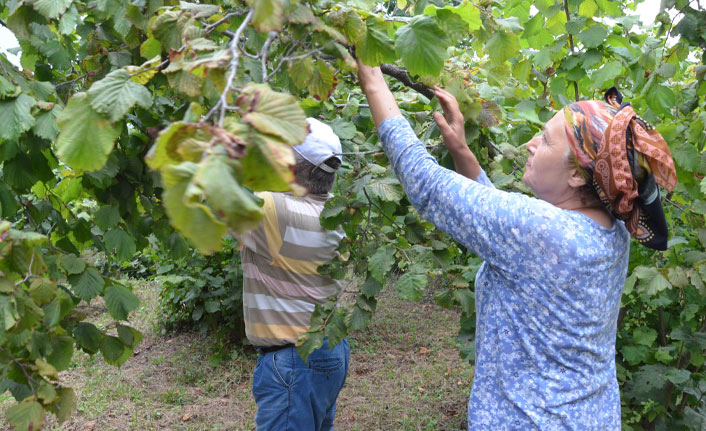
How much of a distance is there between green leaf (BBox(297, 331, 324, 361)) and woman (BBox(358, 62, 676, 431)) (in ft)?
1.94

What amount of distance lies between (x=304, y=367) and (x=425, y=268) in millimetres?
684

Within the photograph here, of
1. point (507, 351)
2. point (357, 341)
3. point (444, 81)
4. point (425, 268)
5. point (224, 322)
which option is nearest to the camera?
point (507, 351)

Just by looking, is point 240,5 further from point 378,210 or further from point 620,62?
point 620,62

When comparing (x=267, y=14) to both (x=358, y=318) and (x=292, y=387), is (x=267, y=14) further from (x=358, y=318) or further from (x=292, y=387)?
(x=292, y=387)

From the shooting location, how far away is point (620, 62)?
307 cm

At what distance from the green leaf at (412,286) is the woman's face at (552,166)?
591 mm

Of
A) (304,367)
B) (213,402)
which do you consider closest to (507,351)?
(304,367)

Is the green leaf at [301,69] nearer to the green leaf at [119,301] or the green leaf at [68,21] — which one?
the green leaf at [68,21]

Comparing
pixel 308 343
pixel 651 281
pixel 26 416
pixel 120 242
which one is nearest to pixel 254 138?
pixel 26 416

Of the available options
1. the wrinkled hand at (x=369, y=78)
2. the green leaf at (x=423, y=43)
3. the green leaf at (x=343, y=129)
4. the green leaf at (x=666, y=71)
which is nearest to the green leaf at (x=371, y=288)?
the green leaf at (x=343, y=129)

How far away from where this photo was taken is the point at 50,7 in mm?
1445

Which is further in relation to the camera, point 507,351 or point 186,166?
point 507,351

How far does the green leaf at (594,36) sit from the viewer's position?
2.94 m

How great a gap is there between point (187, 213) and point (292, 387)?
1810 millimetres
